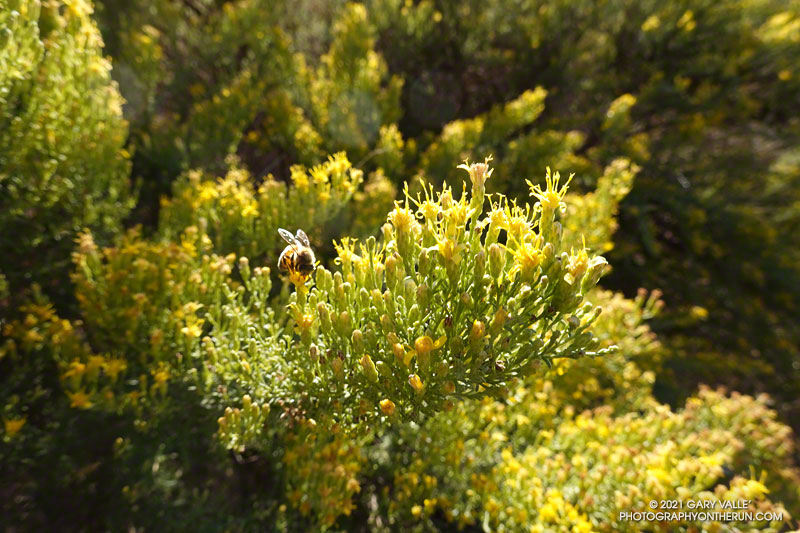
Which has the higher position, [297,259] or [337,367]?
[297,259]

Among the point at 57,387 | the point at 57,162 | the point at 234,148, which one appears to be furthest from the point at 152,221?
the point at 57,387

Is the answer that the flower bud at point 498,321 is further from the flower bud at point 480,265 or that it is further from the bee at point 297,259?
the bee at point 297,259

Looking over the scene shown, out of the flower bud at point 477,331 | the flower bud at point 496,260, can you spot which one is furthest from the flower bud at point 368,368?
the flower bud at point 496,260

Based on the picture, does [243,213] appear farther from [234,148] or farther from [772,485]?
[772,485]

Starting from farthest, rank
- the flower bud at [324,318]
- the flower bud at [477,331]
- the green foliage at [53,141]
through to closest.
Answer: the green foliage at [53,141] → the flower bud at [324,318] → the flower bud at [477,331]

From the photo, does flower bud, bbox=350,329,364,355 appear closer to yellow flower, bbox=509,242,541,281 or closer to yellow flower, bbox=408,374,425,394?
yellow flower, bbox=408,374,425,394

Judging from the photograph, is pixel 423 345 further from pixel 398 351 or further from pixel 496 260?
pixel 496 260

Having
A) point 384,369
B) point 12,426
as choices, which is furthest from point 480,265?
point 12,426
